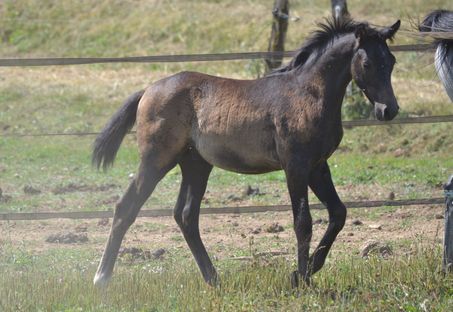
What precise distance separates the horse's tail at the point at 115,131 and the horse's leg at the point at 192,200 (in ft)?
1.72

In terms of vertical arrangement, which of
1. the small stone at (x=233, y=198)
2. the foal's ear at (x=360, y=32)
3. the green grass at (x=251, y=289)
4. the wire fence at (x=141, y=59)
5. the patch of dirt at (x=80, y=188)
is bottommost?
the patch of dirt at (x=80, y=188)

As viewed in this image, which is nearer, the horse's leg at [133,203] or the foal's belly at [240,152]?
the foal's belly at [240,152]

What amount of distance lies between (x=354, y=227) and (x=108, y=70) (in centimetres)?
1016

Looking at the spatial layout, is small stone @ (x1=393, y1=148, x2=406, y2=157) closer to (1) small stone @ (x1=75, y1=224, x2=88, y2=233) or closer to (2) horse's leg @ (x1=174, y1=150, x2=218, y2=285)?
(1) small stone @ (x1=75, y1=224, x2=88, y2=233)

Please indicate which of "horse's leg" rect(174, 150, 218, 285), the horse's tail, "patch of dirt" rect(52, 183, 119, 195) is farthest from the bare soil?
"patch of dirt" rect(52, 183, 119, 195)

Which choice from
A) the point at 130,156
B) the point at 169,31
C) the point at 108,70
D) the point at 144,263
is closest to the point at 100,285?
the point at 144,263

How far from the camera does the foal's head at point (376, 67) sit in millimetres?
6508

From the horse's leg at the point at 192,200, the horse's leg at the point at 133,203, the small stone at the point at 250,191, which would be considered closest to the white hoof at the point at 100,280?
the horse's leg at the point at 133,203

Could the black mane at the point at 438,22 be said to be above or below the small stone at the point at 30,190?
above

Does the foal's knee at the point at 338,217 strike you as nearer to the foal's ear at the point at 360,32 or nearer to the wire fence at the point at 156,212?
the foal's ear at the point at 360,32

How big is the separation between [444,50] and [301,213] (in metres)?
1.72

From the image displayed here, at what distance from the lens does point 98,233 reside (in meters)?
9.29

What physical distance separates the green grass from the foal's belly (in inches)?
27.9

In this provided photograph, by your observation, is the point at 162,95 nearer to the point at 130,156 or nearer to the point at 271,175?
the point at 271,175
